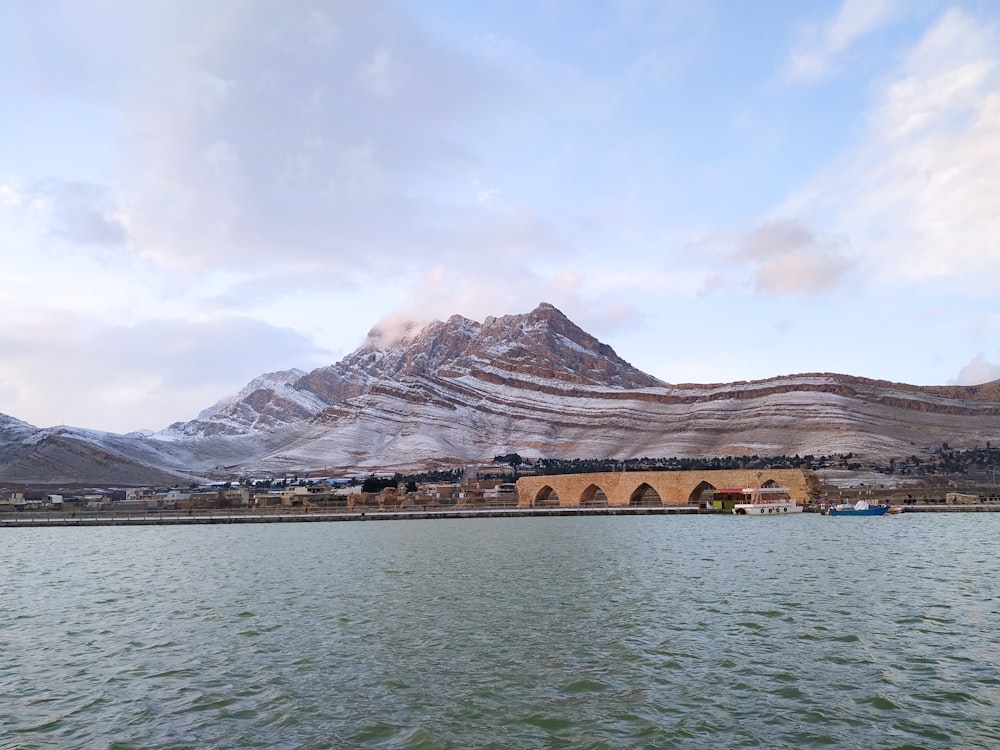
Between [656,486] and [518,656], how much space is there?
292 feet

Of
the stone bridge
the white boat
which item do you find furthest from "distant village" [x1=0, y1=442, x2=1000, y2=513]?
the white boat

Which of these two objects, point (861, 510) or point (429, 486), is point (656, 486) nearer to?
point (861, 510)

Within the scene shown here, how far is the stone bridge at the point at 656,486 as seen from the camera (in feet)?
296

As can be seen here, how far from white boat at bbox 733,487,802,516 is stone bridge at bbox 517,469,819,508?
1.83 m

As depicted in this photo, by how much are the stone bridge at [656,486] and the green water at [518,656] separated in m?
57.9

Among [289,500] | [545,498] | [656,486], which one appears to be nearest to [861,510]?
[656,486]

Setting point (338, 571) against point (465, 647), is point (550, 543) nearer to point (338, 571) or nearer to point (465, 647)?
point (338, 571)

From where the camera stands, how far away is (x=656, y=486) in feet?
335

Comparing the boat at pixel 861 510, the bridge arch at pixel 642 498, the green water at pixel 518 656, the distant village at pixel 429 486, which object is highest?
the distant village at pixel 429 486

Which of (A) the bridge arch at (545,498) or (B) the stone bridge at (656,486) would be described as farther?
(A) the bridge arch at (545,498)

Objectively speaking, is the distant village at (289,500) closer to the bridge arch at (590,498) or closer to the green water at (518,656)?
the bridge arch at (590,498)

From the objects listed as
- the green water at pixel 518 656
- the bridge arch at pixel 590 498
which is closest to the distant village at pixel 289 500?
the bridge arch at pixel 590 498

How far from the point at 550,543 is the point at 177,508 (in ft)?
259

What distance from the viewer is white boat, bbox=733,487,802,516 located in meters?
80.4
